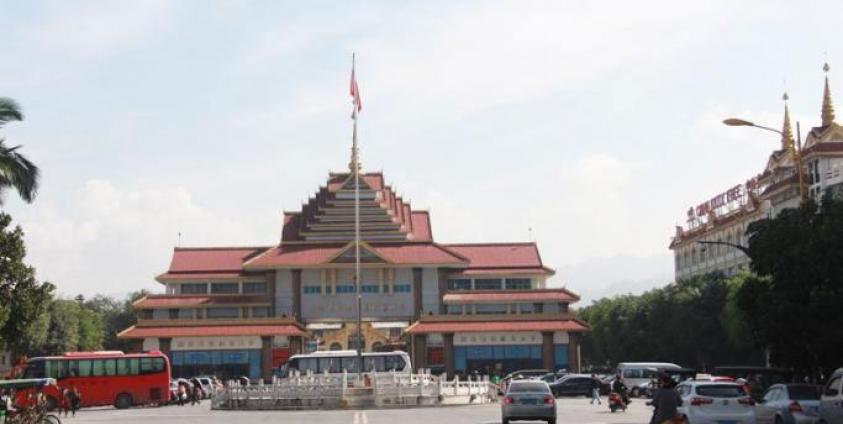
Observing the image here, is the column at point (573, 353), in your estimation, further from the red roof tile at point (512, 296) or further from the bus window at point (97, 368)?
the bus window at point (97, 368)

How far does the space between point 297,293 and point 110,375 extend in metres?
37.7

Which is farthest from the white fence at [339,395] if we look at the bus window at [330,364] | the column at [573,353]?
the column at [573,353]

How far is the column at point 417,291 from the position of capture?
3720 inches

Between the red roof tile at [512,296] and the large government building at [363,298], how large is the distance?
0.25ft

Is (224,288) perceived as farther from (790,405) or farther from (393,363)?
(790,405)

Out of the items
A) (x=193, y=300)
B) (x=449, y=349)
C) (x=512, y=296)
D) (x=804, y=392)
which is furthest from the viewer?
(x=193, y=300)

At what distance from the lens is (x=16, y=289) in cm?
4172

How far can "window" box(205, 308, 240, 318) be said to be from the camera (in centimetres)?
9362

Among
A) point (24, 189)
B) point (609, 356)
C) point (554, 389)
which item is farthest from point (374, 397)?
point (609, 356)

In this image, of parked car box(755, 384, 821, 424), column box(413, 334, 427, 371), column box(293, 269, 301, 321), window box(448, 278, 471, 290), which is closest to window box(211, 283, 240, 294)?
column box(293, 269, 301, 321)

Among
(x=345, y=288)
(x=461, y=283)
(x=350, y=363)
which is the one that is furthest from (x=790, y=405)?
(x=461, y=283)

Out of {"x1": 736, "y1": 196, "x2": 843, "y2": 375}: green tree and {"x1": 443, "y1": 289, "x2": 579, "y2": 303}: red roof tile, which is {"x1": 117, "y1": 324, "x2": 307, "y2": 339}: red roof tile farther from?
{"x1": 736, "y1": 196, "x2": 843, "y2": 375}: green tree

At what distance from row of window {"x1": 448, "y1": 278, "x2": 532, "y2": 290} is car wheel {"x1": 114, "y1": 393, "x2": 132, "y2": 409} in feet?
141

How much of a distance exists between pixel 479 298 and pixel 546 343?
22.9 feet
